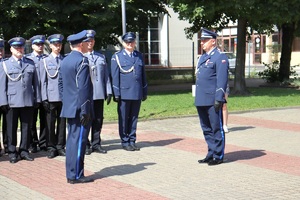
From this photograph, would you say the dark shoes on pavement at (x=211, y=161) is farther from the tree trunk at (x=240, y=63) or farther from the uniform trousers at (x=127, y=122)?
the tree trunk at (x=240, y=63)

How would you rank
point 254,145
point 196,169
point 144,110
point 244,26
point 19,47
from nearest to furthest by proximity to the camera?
point 196,169, point 19,47, point 254,145, point 144,110, point 244,26

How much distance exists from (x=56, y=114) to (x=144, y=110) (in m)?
6.51

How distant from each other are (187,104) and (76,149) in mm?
10284

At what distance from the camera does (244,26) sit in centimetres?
2192

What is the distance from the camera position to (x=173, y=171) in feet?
28.3

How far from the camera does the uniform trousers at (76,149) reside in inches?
311

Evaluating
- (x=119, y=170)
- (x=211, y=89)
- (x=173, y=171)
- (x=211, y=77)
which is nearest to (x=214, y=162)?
(x=173, y=171)

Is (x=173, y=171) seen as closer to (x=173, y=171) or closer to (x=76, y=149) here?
(x=173, y=171)

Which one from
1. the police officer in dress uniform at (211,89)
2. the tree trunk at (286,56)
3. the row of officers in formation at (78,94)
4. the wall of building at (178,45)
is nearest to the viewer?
the row of officers in formation at (78,94)

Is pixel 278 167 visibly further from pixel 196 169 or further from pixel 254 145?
pixel 254 145

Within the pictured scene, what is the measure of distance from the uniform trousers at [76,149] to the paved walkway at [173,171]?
23 cm

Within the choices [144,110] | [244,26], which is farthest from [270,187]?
[244,26]

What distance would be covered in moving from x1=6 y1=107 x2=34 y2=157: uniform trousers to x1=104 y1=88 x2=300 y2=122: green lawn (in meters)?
4.77

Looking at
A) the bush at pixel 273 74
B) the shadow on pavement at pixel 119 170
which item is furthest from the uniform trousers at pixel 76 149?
Result: the bush at pixel 273 74
